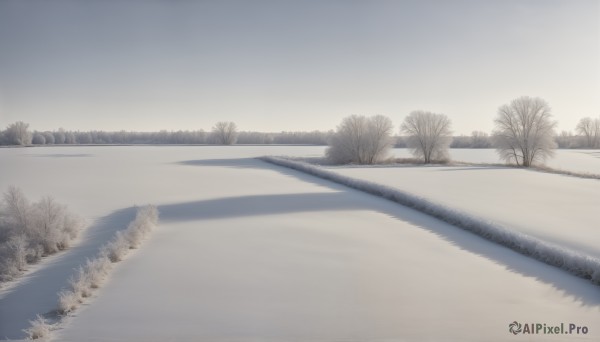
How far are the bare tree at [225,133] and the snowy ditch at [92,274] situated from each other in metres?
102

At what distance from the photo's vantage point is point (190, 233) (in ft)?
43.1

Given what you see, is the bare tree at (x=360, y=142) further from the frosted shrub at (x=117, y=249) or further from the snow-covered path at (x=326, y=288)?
the frosted shrub at (x=117, y=249)

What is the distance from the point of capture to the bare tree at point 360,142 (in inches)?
2112

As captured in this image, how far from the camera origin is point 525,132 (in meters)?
47.1

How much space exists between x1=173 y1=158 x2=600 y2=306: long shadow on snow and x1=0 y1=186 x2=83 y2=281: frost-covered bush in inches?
142

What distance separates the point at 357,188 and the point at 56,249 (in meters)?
16.0

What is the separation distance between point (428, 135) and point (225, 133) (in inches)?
2705

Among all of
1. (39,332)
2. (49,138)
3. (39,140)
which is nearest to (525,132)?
(39,332)

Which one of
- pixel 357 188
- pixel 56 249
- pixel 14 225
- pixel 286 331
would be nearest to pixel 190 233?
pixel 56 249

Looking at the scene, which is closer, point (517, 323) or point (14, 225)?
point (517, 323)

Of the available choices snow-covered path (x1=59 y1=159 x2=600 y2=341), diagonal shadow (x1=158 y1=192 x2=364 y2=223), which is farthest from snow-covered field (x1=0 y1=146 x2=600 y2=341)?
diagonal shadow (x1=158 y1=192 x2=364 y2=223)

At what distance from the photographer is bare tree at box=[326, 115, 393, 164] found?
53656 mm

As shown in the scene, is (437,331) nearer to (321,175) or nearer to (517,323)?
(517,323)

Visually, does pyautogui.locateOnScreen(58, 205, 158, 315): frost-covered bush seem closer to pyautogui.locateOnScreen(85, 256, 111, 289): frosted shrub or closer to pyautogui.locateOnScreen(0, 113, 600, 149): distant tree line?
pyautogui.locateOnScreen(85, 256, 111, 289): frosted shrub
